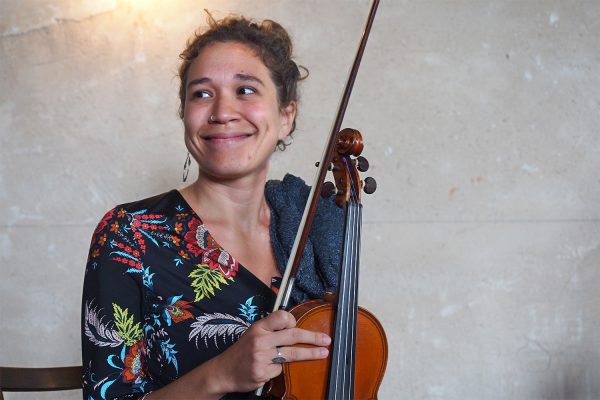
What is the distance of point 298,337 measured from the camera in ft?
3.57

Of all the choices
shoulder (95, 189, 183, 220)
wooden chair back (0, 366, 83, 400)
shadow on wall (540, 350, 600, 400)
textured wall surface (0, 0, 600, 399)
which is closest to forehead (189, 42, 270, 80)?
shoulder (95, 189, 183, 220)

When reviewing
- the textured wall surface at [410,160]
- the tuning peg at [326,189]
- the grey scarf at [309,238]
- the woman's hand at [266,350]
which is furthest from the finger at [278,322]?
the textured wall surface at [410,160]

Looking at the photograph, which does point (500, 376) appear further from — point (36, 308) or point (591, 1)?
point (36, 308)

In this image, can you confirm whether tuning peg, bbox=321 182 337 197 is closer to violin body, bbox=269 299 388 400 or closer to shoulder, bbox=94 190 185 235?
violin body, bbox=269 299 388 400

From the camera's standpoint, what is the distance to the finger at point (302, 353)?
3.58 ft

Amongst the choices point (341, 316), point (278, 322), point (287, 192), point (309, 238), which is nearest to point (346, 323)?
point (341, 316)

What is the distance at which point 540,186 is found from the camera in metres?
2.36

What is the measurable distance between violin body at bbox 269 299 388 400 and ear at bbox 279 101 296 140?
1.32 ft

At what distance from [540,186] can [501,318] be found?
42cm

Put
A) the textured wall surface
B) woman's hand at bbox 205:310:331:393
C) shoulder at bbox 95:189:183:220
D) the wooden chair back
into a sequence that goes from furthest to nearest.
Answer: the textured wall surface → the wooden chair back → shoulder at bbox 95:189:183:220 → woman's hand at bbox 205:310:331:393

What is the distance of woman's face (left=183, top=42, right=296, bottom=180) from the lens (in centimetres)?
133

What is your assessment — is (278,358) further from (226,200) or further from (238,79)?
(238,79)

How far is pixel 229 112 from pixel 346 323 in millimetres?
419

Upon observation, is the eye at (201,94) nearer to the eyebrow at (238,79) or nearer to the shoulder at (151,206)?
the eyebrow at (238,79)
